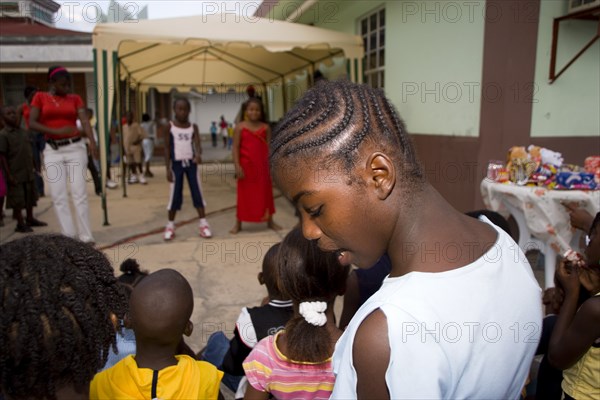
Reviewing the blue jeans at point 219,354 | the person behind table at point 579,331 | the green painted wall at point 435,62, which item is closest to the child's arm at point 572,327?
the person behind table at point 579,331

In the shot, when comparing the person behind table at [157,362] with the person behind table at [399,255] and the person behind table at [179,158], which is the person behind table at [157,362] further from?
the person behind table at [179,158]

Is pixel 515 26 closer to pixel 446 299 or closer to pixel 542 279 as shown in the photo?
pixel 542 279

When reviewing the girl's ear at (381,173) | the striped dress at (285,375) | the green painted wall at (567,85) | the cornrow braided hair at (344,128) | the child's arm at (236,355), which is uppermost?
the green painted wall at (567,85)

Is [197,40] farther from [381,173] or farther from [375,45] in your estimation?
[381,173]

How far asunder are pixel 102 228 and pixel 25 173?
1039 millimetres

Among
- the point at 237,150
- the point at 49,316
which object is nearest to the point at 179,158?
the point at 237,150

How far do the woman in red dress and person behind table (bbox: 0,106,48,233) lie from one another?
2411 millimetres

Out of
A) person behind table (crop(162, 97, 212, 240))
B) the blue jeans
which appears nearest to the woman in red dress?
person behind table (crop(162, 97, 212, 240))

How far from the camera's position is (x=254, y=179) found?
17.0 feet

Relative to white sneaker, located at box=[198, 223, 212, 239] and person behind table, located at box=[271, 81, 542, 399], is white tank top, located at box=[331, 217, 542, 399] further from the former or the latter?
white sneaker, located at box=[198, 223, 212, 239]

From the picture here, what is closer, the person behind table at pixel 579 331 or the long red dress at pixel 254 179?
the person behind table at pixel 579 331

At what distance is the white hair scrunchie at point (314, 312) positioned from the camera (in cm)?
139

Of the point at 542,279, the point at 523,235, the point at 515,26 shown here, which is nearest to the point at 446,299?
the point at 523,235

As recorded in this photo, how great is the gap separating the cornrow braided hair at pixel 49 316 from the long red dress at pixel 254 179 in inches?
161
